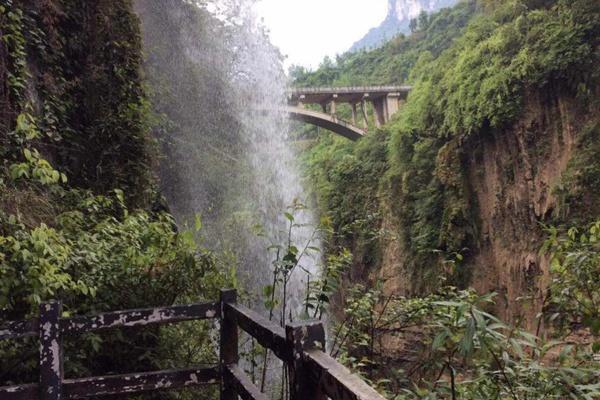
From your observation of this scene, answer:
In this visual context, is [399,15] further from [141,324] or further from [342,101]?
[141,324]

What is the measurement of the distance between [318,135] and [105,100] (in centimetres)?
2992

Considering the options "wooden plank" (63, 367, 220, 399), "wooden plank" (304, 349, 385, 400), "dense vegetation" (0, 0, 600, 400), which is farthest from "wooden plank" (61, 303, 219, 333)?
"wooden plank" (304, 349, 385, 400)

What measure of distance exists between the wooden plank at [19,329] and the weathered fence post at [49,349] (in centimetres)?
4

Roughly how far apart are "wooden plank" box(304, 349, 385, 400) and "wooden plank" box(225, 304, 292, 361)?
0.16 meters

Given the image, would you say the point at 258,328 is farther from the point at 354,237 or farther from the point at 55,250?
the point at 354,237

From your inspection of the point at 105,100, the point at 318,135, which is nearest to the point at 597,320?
the point at 105,100

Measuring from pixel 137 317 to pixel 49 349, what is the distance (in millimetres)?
451

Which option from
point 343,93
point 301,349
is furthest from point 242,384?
point 343,93

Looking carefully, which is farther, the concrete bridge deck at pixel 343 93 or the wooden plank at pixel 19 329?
the concrete bridge deck at pixel 343 93

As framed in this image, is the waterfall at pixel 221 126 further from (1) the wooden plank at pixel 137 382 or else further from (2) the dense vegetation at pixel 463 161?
(1) the wooden plank at pixel 137 382

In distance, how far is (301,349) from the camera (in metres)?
1.74

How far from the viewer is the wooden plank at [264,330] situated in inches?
76.3

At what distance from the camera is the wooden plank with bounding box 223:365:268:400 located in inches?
89.0

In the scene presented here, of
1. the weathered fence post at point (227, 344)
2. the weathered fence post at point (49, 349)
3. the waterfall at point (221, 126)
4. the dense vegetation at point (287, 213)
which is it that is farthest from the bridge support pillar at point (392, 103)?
the weathered fence post at point (49, 349)
